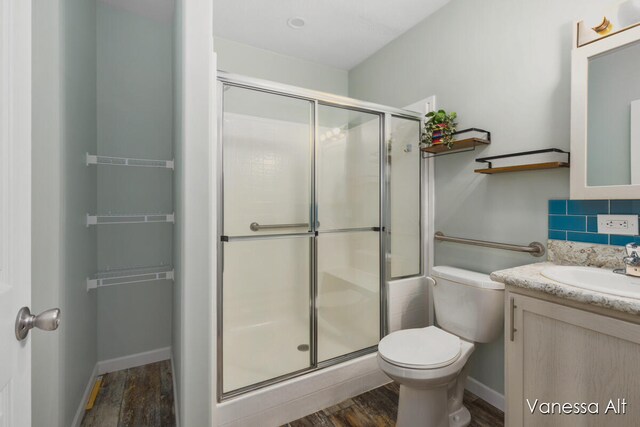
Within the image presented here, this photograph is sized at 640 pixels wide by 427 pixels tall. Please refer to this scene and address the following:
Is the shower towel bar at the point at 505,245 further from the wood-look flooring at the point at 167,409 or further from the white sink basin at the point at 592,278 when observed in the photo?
the wood-look flooring at the point at 167,409

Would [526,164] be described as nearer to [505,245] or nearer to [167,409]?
[505,245]

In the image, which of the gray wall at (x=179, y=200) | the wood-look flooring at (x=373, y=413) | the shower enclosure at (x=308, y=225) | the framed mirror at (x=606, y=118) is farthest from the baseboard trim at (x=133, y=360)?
the framed mirror at (x=606, y=118)

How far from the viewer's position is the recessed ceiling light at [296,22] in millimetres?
2260

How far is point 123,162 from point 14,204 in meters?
1.48

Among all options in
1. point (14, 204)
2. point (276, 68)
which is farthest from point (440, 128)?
point (14, 204)

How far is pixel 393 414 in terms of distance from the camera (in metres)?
1.73

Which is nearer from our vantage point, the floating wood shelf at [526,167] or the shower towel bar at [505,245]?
the floating wood shelf at [526,167]

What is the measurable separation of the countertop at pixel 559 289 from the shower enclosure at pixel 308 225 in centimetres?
94

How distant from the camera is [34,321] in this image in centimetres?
66

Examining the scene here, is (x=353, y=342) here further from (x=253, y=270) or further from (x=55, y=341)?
(x=55, y=341)

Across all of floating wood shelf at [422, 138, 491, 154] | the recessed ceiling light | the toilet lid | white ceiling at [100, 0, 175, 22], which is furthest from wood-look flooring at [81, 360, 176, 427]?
the recessed ceiling light

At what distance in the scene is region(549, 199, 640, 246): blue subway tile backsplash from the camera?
1.31 metres

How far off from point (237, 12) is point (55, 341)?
2270mm

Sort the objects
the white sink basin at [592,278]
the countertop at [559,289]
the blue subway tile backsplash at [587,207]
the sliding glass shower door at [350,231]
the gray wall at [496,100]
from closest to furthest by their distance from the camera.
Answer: the countertop at [559,289], the white sink basin at [592,278], the blue subway tile backsplash at [587,207], the gray wall at [496,100], the sliding glass shower door at [350,231]
